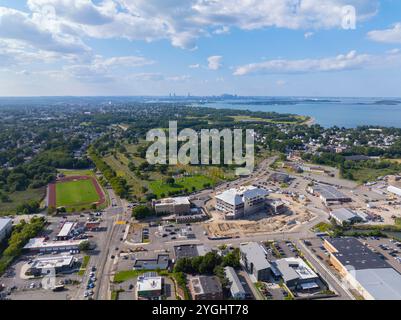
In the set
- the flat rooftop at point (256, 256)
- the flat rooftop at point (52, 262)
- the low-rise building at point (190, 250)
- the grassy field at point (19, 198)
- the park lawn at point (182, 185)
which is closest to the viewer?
the flat rooftop at point (256, 256)

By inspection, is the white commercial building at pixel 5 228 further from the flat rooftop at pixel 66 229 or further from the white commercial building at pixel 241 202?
the white commercial building at pixel 241 202

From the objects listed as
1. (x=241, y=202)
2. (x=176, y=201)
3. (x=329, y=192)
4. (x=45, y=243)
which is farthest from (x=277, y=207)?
(x=45, y=243)

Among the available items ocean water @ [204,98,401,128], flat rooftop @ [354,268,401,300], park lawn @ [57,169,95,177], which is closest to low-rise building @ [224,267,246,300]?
flat rooftop @ [354,268,401,300]

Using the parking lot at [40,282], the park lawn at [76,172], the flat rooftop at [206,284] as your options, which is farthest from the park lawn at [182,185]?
the flat rooftop at [206,284]

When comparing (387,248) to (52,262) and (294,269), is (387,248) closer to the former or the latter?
(294,269)

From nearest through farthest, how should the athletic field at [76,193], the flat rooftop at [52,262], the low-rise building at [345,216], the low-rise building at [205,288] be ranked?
the low-rise building at [205,288], the flat rooftop at [52,262], the low-rise building at [345,216], the athletic field at [76,193]
